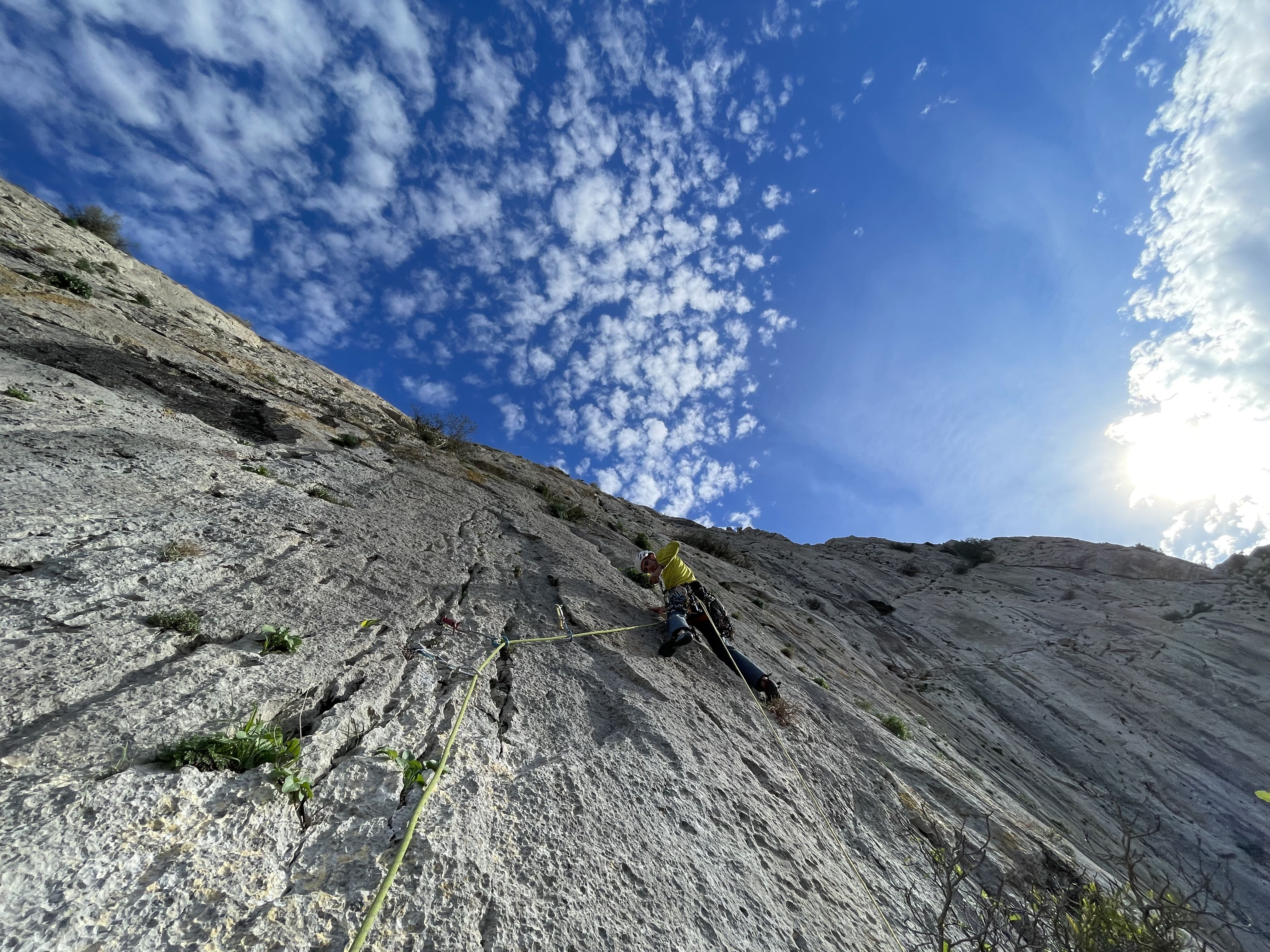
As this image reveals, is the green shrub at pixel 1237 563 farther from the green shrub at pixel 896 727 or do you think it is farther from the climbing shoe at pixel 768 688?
the climbing shoe at pixel 768 688

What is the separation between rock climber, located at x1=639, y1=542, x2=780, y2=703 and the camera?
22.4 feet

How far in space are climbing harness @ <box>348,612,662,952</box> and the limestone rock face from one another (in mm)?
79

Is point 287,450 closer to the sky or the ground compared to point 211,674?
closer to the sky

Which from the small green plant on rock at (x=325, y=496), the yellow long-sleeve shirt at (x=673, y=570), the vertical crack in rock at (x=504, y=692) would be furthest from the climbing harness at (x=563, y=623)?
the small green plant on rock at (x=325, y=496)

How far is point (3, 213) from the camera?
11477 millimetres

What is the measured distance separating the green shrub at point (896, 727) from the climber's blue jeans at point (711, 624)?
107 inches

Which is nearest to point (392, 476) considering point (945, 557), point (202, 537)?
point (202, 537)

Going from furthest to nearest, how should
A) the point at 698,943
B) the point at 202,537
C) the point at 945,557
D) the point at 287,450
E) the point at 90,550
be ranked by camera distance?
the point at 945,557
the point at 287,450
the point at 202,537
the point at 90,550
the point at 698,943

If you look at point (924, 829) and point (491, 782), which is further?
point (924, 829)

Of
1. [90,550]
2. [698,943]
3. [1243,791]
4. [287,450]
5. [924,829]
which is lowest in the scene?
[698,943]

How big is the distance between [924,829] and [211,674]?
6783mm

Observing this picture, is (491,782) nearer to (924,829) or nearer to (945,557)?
(924,829)

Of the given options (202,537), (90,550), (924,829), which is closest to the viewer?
(90,550)

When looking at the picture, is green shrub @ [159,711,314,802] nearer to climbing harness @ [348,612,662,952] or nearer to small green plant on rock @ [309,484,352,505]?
climbing harness @ [348,612,662,952]
